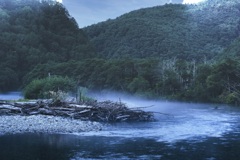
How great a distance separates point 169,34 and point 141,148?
123815 mm

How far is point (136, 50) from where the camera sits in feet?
474

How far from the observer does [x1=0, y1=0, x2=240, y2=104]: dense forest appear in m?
93.6

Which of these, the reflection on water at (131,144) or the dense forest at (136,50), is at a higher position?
the dense forest at (136,50)

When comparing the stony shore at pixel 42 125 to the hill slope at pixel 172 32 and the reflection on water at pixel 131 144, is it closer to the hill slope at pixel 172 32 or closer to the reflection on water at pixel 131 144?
the reflection on water at pixel 131 144

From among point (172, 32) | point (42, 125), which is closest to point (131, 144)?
point (42, 125)

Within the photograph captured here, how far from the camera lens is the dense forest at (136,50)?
93625 mm

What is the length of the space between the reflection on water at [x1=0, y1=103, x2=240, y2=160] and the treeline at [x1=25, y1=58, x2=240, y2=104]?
45.7 m

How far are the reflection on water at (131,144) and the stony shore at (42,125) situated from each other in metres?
1.69

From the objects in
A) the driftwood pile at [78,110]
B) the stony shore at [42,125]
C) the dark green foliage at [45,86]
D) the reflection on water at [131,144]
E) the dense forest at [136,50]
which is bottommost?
the reflection on water at [131,144]

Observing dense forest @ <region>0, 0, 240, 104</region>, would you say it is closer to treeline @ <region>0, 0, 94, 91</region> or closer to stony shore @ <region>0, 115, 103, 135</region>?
treeline @ <region>0, 0, 94, 91</region>

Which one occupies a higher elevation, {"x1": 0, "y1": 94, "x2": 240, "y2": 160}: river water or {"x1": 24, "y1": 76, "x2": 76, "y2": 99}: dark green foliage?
{"x1": 24, "y1": 76, "x2": 76, "y2": 99}: dark green foliage

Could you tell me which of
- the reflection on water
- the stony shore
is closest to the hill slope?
the reflection on water

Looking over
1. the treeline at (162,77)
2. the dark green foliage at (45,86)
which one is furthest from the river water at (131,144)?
the treeline at (162,77)

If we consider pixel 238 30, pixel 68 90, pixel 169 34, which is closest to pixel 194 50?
pixel 169 34
